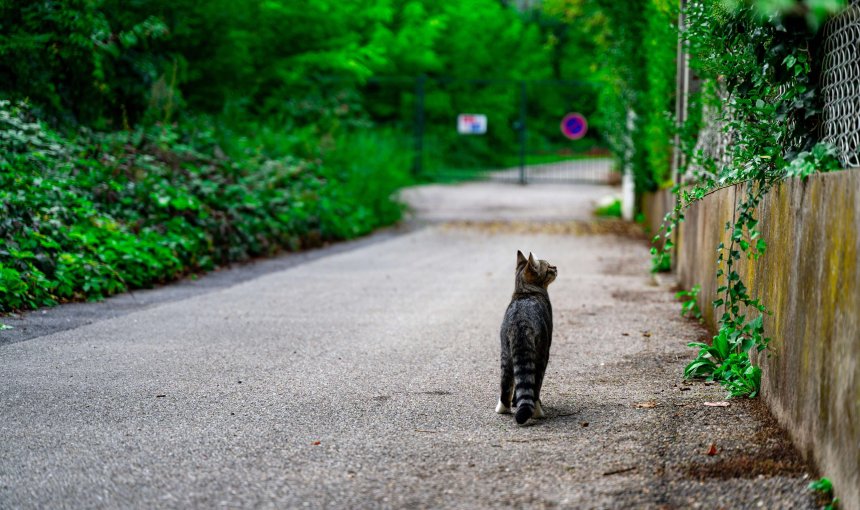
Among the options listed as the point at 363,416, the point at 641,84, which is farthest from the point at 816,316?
the point at 641,84

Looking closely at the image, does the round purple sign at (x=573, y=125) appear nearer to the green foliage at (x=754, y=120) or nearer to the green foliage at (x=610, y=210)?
the green foliage at (x=610, y=210)

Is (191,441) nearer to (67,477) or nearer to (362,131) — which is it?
(67,477)

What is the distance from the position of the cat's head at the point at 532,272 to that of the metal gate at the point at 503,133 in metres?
24.5

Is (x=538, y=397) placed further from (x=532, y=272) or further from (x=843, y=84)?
(x=843, y=84)

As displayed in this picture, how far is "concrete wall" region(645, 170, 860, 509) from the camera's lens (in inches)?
140

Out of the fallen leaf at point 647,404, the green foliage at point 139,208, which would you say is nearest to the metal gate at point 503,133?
the green foliage at point 139,208

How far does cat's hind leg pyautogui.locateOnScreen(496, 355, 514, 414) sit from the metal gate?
2512cm

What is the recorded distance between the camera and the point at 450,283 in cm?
1153

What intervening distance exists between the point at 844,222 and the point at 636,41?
13827 mm

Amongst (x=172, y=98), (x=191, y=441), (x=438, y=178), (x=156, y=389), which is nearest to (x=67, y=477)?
(x=191, y=441)

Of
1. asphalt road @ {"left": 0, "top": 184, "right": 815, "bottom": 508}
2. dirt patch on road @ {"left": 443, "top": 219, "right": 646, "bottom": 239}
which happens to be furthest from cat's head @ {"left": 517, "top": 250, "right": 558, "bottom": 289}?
dirt patch on road @ {"left": 443, "top": 219, "right": 646, "bottom": 239}

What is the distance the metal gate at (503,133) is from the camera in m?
31.6

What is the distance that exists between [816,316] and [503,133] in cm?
3669

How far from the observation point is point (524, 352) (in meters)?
4.99
